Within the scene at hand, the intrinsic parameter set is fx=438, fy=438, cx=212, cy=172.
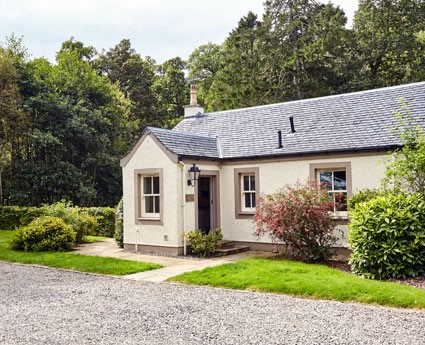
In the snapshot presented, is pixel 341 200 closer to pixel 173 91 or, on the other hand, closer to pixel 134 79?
pixel 134 79

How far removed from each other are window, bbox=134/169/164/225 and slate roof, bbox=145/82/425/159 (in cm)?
147

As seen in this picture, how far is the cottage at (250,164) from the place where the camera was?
13672 millimetres

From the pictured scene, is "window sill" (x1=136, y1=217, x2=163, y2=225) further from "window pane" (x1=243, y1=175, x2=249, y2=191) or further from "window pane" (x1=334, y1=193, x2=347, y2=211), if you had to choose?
"window pane" (x1=334, y1=193, x2=347, y2=211)

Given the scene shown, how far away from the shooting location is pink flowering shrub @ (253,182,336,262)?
1201 cm

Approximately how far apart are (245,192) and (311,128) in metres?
3.24

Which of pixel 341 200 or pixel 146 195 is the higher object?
pixel 146 195

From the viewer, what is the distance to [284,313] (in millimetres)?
7402

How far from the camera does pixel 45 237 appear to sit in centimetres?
1577

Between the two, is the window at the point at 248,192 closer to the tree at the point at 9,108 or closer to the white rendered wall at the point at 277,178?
the white rendered wall at the point at 277,178

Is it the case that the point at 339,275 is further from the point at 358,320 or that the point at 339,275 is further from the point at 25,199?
the point at 25,199

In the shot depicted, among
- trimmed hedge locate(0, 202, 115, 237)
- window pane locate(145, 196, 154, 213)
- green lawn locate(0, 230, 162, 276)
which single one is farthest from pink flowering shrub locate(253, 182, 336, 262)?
trimmed hedge locate(0, 202, 115, 237)

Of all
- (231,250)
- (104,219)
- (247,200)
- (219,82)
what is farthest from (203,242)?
(219,82)

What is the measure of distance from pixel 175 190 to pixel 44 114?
17.2 m

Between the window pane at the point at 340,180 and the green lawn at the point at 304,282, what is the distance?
3243 mm
